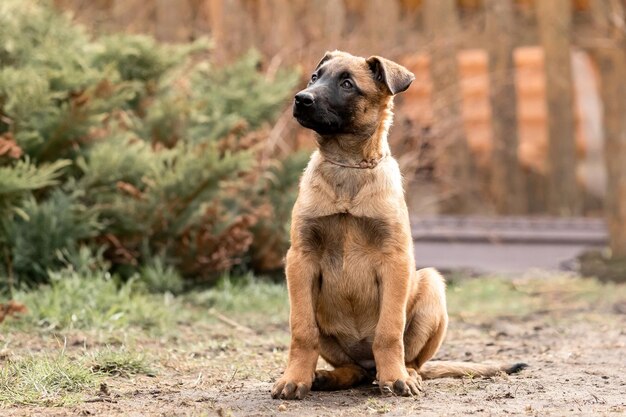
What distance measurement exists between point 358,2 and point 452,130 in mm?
3148

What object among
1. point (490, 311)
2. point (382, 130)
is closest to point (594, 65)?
point (490, 311)

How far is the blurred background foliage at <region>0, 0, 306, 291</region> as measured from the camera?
8.20m

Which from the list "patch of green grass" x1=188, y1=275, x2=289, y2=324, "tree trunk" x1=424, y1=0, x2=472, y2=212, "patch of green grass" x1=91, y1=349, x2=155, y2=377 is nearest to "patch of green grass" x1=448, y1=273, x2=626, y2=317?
"patch of green grass" x1=188, y1=275, x2=289, y2=324

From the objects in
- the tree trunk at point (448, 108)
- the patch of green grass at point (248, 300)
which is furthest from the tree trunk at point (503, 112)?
the patch of green grass at point (248, 300)

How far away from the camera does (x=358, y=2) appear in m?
15.5

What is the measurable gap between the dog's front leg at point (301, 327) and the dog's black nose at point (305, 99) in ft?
2.28

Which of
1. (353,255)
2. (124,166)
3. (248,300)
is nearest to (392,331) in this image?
(353,255)

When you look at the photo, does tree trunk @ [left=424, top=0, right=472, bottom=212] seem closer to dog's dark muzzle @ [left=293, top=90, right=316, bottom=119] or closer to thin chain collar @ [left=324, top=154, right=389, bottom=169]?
thin chain collar @ [left=324, top=154, right=389, bottom=169]

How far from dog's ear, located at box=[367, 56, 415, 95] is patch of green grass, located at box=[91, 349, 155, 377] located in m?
1.95

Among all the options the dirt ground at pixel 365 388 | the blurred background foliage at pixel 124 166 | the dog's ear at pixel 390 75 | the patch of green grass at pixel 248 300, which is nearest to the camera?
the dirt ground at pixel 365 388

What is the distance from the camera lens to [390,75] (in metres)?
5.20

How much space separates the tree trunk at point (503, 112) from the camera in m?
14.1

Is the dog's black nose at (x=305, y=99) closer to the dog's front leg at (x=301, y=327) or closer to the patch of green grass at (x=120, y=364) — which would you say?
the dog's front leg at (x=301, y=327)

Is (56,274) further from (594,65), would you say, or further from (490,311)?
(594,65)
